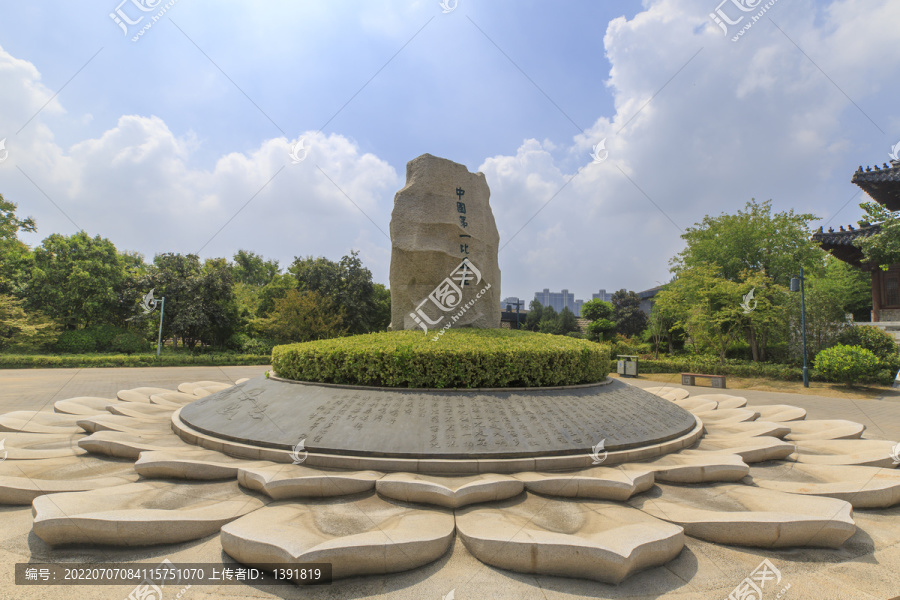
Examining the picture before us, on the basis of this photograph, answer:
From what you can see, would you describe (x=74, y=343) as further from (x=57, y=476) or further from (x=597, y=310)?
(x=597, y=310)

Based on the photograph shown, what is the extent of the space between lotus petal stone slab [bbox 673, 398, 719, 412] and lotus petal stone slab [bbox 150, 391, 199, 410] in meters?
9.23

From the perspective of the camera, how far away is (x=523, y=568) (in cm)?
275

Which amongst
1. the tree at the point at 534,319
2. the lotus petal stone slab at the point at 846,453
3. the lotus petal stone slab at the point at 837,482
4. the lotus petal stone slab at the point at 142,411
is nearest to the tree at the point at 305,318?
the lotus petal stone slab at the point at 142,411

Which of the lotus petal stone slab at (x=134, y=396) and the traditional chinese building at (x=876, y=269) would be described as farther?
the traditional chinese building at (x=876, y=269)

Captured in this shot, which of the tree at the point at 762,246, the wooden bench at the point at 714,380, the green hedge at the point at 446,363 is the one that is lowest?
the wooden bench at the point at 714,380

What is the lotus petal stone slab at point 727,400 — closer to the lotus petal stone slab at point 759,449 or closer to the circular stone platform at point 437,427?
the circular stone platform at point 437,427

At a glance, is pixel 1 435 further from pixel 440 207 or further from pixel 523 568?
pixel 440 207

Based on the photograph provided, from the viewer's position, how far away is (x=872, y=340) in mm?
14781

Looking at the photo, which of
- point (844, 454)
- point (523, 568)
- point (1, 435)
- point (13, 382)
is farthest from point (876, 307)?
point (13, 382)

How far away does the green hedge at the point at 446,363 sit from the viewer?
Answer: 18.1 ft

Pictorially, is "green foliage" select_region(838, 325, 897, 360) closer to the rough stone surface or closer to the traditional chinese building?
the traditional chinese building

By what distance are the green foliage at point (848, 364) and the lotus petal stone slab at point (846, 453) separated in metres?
11.0

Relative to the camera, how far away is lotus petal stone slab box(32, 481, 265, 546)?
2871mm

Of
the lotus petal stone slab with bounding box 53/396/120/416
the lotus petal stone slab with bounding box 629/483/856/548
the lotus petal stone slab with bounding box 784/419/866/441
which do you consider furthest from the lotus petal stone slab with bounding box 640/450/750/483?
the lotus petal stone slab with bounding box 53/396/120/416
